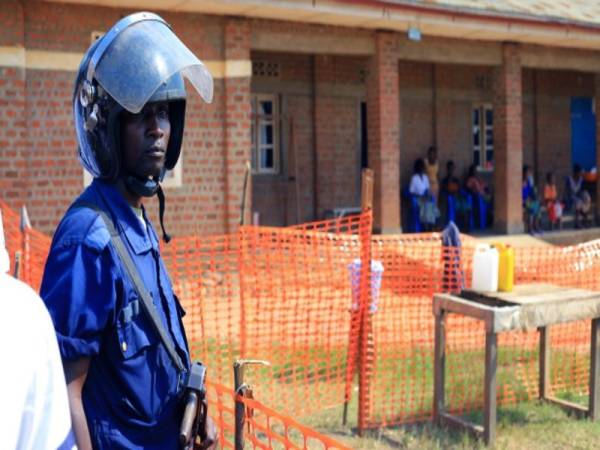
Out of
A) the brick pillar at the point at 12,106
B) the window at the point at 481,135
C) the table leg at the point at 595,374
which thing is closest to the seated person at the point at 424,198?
the window at the point at 481,135

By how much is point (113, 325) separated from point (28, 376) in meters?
0.60

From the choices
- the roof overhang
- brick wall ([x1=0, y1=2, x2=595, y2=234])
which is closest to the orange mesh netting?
brick wall ([x1=0, y1=2, x2=595, y2=234])

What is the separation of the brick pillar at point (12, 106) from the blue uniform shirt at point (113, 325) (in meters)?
8.11

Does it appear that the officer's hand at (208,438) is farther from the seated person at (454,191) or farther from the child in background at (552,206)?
the child in background at (552,206)

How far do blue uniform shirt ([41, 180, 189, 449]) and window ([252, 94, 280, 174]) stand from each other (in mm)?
12162

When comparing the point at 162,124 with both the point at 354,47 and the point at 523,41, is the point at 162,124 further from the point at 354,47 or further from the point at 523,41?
the point at 523,41

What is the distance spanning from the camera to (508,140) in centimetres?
1465

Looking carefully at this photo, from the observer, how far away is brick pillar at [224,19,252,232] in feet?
37.0

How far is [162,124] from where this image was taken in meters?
2.25

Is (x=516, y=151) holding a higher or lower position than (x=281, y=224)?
higher

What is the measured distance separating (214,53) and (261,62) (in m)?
3.19

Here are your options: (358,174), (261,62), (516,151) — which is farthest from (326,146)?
(516,151)

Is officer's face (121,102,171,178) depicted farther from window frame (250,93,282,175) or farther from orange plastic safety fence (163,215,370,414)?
window frame (250,93,282,175)

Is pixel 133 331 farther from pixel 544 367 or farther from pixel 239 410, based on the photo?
pixel 544 367
